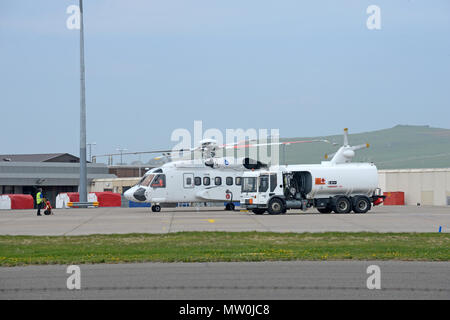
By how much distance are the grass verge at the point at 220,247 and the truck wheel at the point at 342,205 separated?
1329 cm

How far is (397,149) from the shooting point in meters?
135

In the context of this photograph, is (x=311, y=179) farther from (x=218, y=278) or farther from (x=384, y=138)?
(x=384, y=138)

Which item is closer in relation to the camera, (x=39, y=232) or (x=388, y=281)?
(x=388, y=281)

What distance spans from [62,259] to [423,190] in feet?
126

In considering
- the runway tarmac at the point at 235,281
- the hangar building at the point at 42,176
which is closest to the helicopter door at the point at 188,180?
the runway tarmac at the point at 235,281

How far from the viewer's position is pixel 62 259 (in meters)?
13.3

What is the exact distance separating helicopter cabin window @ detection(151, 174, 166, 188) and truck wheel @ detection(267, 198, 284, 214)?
275 inches

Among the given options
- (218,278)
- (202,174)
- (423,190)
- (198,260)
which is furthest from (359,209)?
(218,278)

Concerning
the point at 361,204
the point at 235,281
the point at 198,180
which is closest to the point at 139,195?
the point at 198,180

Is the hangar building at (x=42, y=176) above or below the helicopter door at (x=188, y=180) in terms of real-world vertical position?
below

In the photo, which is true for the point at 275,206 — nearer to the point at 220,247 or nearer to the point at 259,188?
the point at 259,188

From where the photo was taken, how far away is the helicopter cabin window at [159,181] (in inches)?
Result: 1382
